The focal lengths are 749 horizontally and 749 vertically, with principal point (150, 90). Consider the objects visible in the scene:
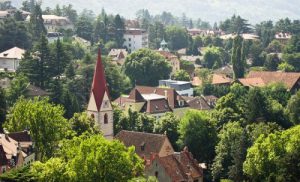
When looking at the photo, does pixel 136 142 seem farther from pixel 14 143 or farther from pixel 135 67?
pixel 135 67

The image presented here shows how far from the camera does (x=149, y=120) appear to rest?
9244cm

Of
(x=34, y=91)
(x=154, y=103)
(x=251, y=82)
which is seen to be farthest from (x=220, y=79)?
(x=34, y=91)

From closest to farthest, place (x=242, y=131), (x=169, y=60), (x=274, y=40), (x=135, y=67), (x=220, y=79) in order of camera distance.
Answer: (x=242, y=131) < (x=135, y=67) < (x=220, y=79) < (x=169, y=60) < (x=274, y=40)

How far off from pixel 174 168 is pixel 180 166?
106 centimetres

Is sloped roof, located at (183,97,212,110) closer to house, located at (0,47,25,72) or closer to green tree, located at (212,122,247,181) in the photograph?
house, located at (0,47,25,72)

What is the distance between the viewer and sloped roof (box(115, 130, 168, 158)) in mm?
76938

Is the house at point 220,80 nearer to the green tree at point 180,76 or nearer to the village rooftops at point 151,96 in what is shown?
the green tree at point 180,76

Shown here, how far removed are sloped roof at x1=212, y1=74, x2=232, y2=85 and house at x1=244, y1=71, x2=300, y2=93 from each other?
4.83 meters

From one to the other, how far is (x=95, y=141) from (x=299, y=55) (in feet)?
334

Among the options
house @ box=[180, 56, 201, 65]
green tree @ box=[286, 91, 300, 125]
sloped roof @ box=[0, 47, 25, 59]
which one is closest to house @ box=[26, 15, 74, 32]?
house @ box=[180, 56, 201, 65]

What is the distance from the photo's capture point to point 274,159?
6825cm

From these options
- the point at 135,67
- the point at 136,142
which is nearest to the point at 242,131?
the point at 136,142

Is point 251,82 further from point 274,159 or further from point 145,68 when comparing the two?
point 274,159

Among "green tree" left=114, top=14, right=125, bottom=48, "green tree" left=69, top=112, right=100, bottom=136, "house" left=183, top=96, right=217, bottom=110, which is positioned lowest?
"house" left=183, top=96, right=217, bottom=110
